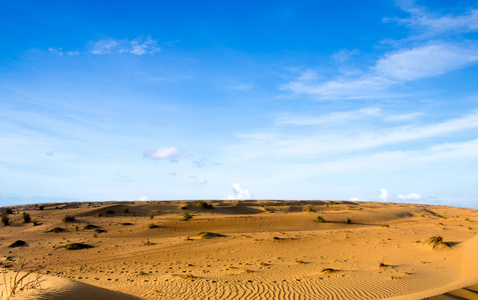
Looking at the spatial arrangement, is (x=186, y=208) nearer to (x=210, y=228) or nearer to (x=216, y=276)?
(x=210, y=228)

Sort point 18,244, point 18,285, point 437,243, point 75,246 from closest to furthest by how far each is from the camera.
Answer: point 18,285 < point 437,243 < point 75,246 < point 18,244

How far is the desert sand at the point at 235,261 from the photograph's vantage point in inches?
435

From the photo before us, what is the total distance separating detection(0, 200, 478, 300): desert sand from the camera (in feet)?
36.2

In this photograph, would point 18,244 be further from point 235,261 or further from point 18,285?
point 18,285

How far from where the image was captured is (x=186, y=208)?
41.3 meters

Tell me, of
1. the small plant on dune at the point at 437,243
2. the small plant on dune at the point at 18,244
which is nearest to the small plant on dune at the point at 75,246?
the small plant on dune at the point at 18,244

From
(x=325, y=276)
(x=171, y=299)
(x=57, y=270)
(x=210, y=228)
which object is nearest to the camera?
(x=171, y=299)

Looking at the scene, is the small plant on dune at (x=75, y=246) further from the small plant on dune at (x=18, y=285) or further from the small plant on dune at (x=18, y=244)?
the small plant on dune at (x=18, y=285)

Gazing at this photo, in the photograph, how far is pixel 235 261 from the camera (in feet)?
54.6

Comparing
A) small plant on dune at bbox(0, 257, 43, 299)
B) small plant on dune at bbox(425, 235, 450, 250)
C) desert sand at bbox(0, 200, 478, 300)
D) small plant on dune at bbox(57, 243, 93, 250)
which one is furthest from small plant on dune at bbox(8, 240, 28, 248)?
small plant on dune at bbox(425, 235, 450, 250)

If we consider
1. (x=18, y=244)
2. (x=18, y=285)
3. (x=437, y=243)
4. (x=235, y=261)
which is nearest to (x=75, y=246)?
(x=18, y=244)

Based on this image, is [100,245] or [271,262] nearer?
[271,262]

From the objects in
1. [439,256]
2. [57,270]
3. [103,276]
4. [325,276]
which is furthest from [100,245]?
[439,256]

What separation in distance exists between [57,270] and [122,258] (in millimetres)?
3258
